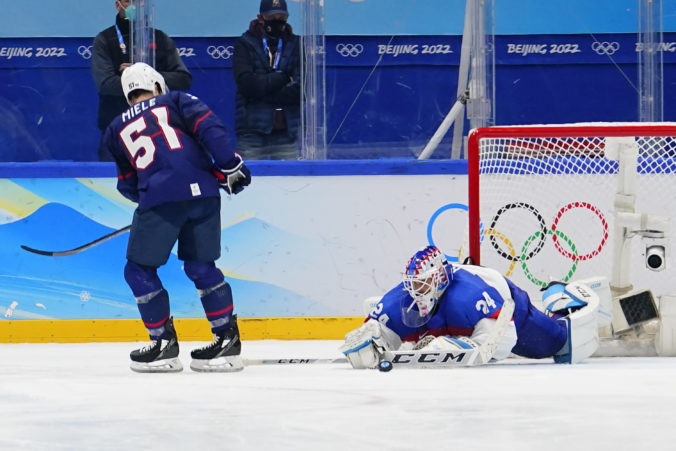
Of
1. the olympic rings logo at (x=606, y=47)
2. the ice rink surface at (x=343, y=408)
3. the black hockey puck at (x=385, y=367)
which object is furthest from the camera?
the olympic rings logo at (x=606, y=47)

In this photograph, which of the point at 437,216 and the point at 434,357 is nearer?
the point at 434,357

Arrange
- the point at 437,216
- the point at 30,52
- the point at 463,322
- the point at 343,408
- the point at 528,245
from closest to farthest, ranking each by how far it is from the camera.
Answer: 1. the point at 343,408
2. the point at 463,322
3. the point at 528,245
4. the point at 437,216
5. the point at 30,52

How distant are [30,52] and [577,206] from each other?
9.26ft

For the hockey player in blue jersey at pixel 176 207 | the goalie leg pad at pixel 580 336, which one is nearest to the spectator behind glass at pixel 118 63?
the hockey player in blue jersey at pixel 176 207

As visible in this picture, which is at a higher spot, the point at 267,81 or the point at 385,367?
the point at 267,81

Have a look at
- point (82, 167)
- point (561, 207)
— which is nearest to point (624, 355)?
point (561, 207)

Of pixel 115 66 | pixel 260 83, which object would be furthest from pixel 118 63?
pixel 260 83

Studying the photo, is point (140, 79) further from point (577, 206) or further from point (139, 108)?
point (577, 206)

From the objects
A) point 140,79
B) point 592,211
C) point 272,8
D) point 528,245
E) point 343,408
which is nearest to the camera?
point 343,408

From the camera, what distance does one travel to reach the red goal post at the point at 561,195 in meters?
5.13

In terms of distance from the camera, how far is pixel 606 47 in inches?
245

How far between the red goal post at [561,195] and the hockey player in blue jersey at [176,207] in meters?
1.19

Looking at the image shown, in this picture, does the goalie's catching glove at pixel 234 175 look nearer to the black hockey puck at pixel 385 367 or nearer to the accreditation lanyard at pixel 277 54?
the black hockey puck at pixel 385 367

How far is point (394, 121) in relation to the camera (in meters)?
6.22
